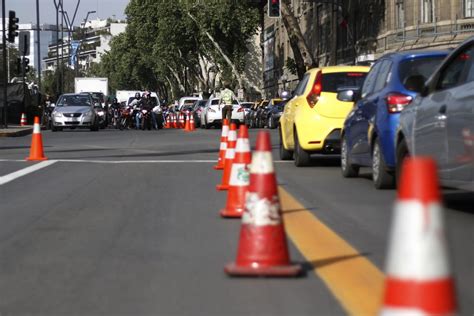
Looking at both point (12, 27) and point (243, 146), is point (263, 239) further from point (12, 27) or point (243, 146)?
Result: point (12, 27)

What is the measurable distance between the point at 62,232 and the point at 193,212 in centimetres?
169

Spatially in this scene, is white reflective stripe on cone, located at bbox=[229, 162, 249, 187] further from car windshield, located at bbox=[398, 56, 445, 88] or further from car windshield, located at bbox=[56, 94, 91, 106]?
car windshield, located at bbox=[56, 94, 91, 106]

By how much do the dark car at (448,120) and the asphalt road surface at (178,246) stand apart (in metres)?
0.50

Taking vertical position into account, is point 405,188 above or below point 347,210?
above

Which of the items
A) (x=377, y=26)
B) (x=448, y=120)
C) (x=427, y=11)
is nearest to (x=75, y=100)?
(x=377, y=26)

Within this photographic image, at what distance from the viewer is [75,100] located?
1538 inches

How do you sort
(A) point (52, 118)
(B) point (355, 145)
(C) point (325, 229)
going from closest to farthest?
(C) point (325, 229) → (B) point (355, 145) → (A) point (52, 118)

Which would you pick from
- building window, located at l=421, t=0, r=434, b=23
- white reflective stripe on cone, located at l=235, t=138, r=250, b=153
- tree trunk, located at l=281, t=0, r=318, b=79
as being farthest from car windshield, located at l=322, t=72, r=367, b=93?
tree trunk, located at l=281, t=0, r=318, b=79

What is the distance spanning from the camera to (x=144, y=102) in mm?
39531

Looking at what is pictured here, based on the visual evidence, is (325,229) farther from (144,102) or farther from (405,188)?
(144,102)

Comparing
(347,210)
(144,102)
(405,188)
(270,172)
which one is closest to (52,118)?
(144,102)

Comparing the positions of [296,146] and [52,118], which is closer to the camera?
[296,146]

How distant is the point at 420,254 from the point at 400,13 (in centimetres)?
3872

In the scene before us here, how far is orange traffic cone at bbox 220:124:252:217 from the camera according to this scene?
826cm
